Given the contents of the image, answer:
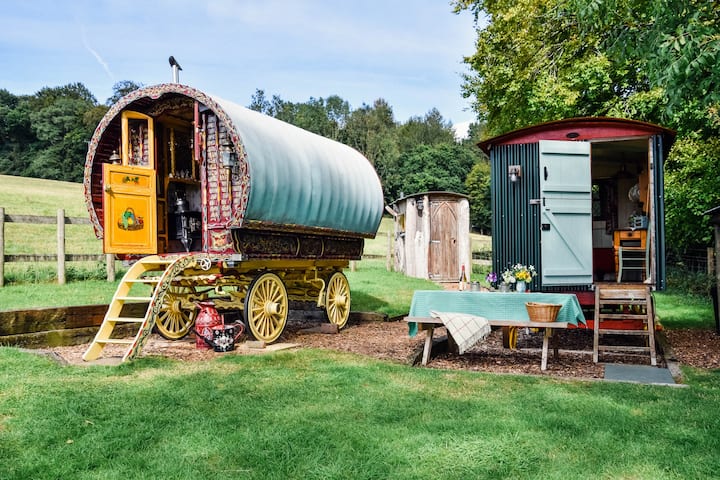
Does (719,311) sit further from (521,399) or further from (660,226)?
(521,399)

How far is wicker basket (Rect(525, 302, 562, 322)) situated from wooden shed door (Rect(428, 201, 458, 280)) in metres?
12.2

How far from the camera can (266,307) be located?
8430 mm

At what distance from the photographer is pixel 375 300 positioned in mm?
12938

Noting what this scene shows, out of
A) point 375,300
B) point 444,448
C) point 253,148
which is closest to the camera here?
point 444,448

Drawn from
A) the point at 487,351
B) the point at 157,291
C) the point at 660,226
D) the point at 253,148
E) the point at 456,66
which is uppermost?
the point at 456,66

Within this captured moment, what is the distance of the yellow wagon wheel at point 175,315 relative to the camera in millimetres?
8812

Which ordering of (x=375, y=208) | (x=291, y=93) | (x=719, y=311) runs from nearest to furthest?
(x=719, y=311) → (x=375, y=208) → (x=291, y=93)

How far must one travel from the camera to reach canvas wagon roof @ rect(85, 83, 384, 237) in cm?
768

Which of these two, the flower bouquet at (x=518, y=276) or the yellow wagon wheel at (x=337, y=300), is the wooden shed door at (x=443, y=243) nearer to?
the yellow wagon wheel at (x=337, y=300)

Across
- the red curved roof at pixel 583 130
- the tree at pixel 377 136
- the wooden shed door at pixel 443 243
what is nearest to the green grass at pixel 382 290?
the wooden shed door at pixel 443 243

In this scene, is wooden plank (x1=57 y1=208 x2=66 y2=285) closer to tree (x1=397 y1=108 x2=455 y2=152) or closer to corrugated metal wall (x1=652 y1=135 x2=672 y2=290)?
corrugated metal wall (x1=652 y1=135 x2=672 y2=290)

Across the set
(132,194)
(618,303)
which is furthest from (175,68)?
Answer: (618,303)

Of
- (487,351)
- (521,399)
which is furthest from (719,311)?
(521,399)

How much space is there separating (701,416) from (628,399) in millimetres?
627
